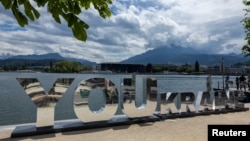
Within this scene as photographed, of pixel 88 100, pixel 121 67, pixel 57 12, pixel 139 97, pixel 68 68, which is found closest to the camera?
pixel 57 12

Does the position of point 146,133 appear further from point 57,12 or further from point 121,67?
point 121,67

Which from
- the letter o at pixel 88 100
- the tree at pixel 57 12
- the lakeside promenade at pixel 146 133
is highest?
the tree at pixel 57 12

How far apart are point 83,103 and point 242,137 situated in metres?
7.19

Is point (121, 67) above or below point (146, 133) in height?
above

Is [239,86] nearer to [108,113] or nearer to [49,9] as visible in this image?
[108,113]

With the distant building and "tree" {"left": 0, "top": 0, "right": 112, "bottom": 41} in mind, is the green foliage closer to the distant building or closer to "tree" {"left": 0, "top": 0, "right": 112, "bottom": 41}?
the distant building

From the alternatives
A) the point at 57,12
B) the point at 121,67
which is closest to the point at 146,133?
the point at 57,12

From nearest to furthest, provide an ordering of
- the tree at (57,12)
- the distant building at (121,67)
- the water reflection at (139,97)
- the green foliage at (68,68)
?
the tree at (57,12), the water reflection at (139,97), the distant building at (121,67), the green foliage at (68,68)

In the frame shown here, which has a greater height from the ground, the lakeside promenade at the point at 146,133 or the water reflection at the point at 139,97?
the water reflection at the point at 139,97

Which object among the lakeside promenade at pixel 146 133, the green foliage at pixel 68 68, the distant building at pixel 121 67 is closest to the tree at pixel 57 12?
the lakeside promenade at pixel 146 133

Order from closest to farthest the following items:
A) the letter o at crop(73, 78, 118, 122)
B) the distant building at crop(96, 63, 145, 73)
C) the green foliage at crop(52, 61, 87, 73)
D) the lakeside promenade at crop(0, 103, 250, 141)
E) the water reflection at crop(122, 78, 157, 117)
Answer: the lakeside promenade at crop(0, 103, 250, 141) < the letter o at crop(73, 78, 118, 122) < the water reflection at crop(122, 78, 157, 117) < the distant building at crop(96, 63, 145, 73) < the green foliage at crop(52, 61, 87, 73)

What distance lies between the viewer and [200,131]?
11055mm

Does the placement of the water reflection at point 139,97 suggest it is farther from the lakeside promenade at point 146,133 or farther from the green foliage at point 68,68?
the green foliage at point 68,68

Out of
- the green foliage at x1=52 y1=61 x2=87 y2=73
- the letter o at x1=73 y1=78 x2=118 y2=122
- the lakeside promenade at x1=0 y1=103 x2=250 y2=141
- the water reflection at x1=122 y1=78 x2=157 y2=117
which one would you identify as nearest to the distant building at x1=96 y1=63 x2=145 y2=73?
the green foliage at x1=52 y1=61 x2=87 y2=73
